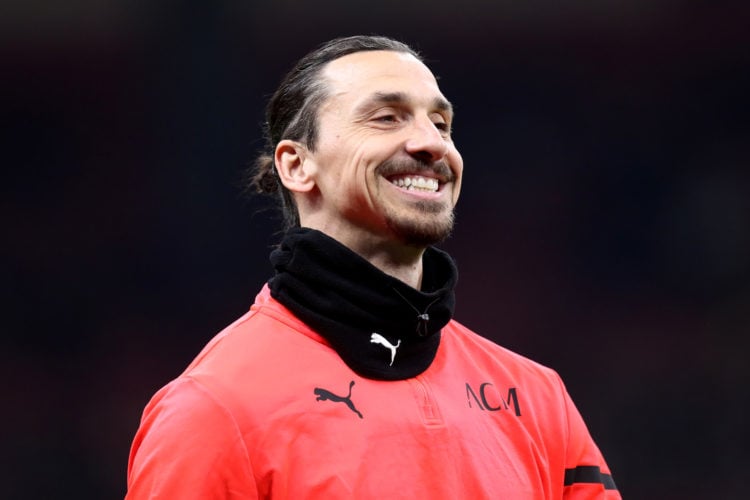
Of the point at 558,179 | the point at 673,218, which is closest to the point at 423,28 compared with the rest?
the point at 558,179

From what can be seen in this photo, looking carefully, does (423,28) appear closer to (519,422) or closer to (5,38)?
(5,38)

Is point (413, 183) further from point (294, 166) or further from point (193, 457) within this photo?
point (193, 457)

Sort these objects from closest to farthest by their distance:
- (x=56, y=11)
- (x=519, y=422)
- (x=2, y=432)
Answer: (x=519, y=422)
(x=2, y=432)
(x=56, y=11)

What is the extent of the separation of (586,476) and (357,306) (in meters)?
0.48

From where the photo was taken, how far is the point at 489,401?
67.5 inches

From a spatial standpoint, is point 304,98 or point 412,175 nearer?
point 412,175

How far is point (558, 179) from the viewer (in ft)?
→ 13.7

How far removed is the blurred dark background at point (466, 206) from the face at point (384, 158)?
2.22m

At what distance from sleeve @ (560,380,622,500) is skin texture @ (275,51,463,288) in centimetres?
37

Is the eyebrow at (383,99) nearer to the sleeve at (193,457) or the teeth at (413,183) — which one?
the teeth at (413,183)

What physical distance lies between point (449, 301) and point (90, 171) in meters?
2.52

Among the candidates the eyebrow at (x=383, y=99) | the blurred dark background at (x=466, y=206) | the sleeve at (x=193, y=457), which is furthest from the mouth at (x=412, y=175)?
the blurred dark background at (x=466, y=206)

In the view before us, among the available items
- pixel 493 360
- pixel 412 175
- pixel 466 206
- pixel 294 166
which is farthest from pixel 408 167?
pixel 466 206

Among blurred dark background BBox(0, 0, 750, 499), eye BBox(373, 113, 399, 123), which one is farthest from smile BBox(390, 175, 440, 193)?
blurred dark background BBox(0, 0, 750, 499)
